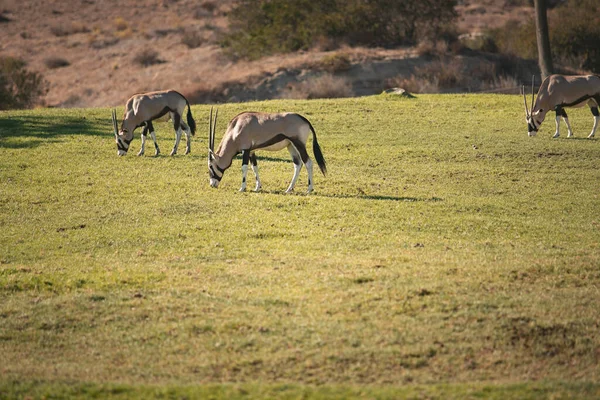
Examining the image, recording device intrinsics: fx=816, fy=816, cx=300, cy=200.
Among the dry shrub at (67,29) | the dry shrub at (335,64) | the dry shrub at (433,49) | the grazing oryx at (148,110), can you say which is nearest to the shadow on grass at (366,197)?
the grazing oryx at (148,110)

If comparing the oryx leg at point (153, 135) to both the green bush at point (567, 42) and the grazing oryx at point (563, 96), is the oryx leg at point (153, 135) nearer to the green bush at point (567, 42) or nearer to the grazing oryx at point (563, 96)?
the grazing oryx at point (563, 96)

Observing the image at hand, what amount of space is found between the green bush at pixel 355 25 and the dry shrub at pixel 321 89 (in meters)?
8.33

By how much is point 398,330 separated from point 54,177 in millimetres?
12333

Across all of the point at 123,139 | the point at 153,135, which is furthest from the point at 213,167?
the point at 123,139

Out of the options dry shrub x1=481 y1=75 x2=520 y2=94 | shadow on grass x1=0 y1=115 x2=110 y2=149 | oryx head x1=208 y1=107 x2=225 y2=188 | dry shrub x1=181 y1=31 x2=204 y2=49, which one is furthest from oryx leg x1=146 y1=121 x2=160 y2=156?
dry shrub x1=181 y1=31 x2=204 y2=49

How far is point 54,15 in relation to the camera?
252 feet

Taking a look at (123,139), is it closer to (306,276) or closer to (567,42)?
(306,276)

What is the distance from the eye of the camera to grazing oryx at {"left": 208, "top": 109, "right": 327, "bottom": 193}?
1706cm

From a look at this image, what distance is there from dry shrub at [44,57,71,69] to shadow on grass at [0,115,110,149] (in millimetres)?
32457

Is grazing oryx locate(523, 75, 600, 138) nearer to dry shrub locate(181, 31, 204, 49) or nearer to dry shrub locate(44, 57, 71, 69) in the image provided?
dry shrub locate(181, 31, 204, 49)

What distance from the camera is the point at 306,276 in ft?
37.8

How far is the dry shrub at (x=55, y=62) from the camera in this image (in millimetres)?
58094

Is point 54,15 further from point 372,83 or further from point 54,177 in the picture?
point 54,177

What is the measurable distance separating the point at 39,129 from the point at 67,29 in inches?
1851
